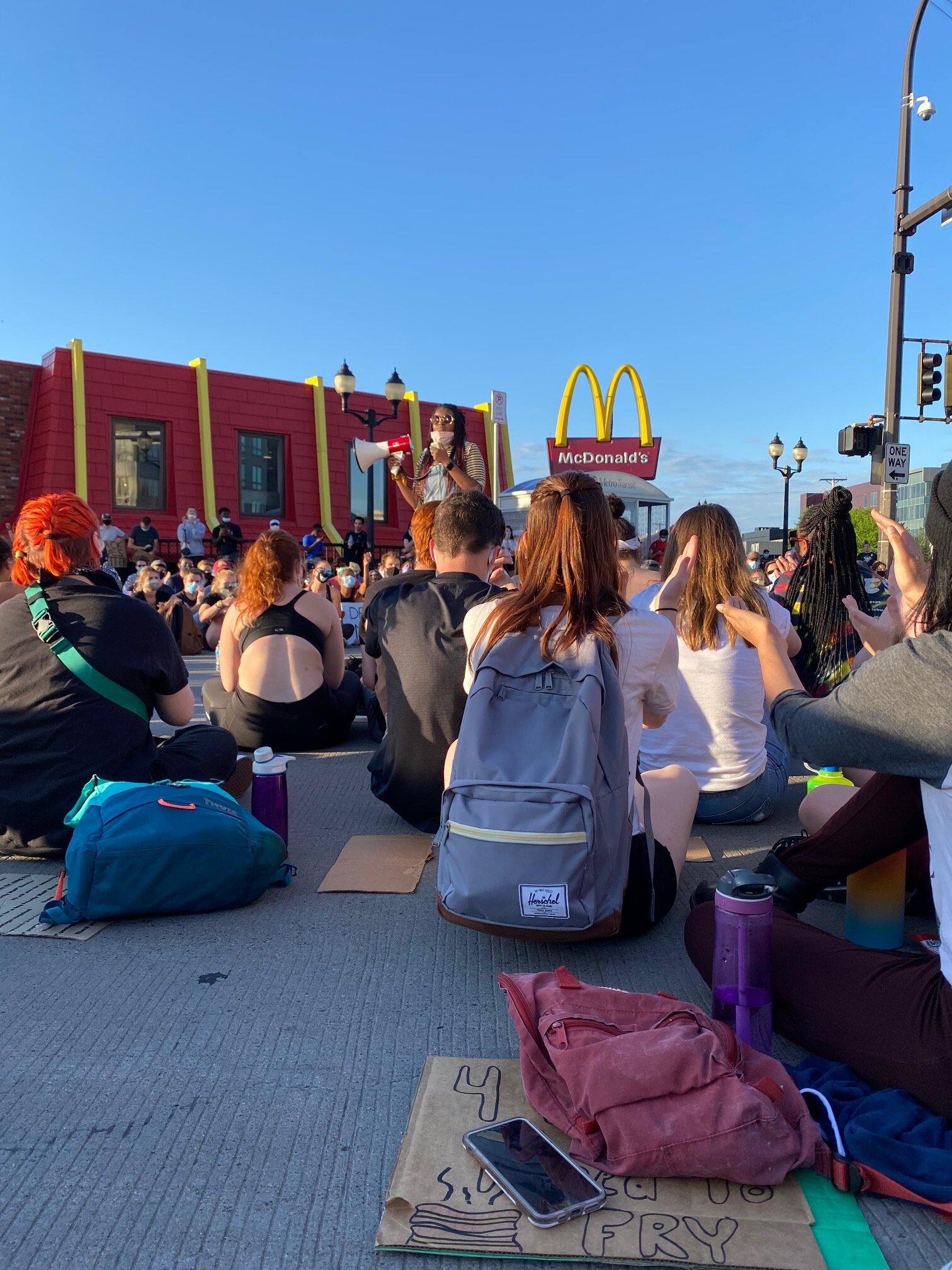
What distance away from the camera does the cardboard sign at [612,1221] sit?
1.60 m

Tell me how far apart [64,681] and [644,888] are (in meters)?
2.19

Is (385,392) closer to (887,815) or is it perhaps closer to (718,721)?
(718,721)

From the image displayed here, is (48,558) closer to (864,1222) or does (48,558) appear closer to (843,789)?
(843,789)

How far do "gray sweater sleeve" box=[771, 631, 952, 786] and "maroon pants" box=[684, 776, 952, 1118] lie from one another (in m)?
0.47

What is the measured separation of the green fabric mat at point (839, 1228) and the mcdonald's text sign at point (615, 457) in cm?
2690

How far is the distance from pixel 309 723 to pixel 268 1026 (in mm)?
3286

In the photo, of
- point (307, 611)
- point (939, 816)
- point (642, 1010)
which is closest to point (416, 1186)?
point (642, 1010)

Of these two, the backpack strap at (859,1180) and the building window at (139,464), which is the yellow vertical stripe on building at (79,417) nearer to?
the building window at (139,464)

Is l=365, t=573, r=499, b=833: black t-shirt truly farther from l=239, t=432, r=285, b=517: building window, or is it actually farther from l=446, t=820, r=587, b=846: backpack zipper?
l=239, t=432, r=285, b=517: building window

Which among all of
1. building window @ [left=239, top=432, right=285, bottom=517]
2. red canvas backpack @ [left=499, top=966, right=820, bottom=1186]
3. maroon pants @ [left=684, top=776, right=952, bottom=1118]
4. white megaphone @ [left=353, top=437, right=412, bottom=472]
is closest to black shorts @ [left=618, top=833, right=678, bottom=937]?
maroon pants @ [left=684, top=776, right=952, bottom=1118]

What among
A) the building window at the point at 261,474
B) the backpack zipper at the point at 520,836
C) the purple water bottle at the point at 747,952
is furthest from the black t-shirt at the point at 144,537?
the purple water bottle at the point at 747,952

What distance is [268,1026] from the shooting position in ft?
7.95

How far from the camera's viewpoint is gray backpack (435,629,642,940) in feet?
8.18

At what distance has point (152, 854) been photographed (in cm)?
303
